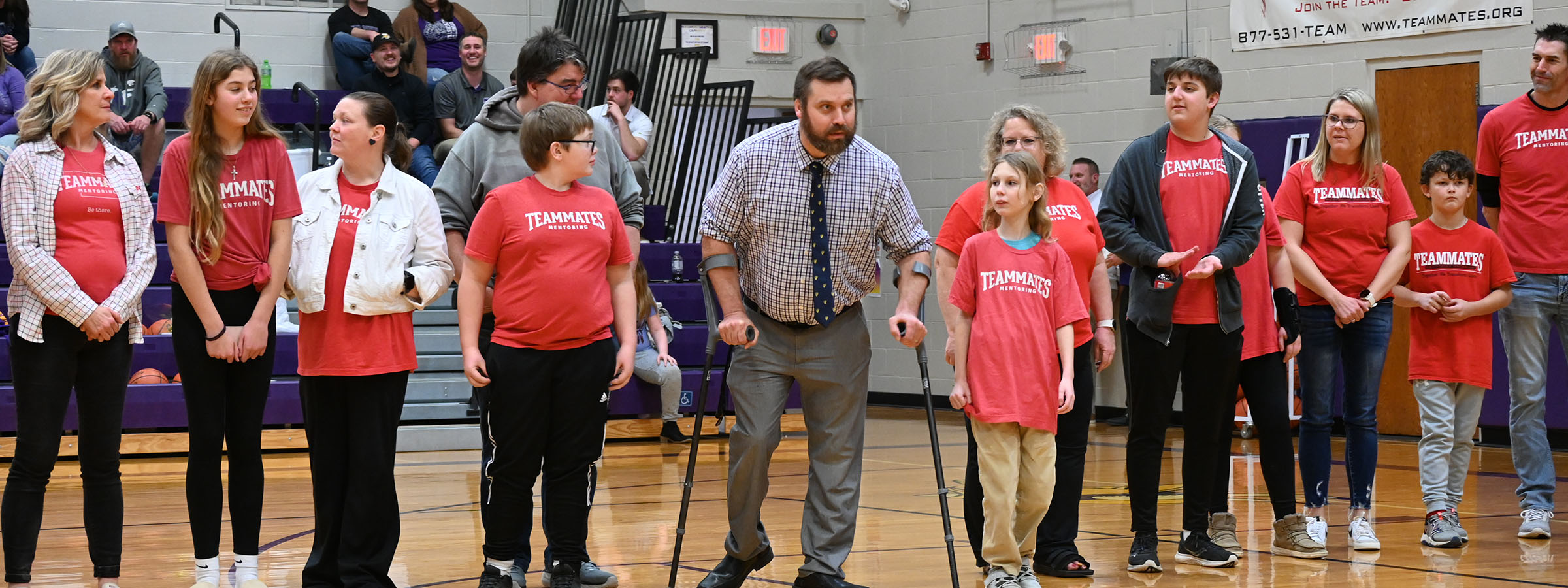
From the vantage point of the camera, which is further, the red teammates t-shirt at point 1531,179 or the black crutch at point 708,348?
the red teammates t-shirt at point 1531,179

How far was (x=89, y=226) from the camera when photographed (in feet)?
13.6

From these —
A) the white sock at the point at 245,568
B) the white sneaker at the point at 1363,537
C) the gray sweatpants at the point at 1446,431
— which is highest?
the gray sweatpants at the point at 1446,431

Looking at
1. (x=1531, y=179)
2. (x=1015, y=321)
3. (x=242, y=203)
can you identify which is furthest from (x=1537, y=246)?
(x=242, y=203)

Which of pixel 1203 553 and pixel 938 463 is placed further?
pixel 1203 553

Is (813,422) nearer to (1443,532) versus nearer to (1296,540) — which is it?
(1296,540)

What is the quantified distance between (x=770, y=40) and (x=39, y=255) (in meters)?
8.36

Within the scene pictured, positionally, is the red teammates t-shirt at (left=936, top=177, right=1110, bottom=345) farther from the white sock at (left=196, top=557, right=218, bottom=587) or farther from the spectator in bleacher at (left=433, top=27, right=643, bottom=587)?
the white sock at (left=196, top=557, right=218, bottom=587)

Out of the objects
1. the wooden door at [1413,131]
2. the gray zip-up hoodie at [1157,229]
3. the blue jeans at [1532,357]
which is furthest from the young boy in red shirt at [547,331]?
the wooden door at [1413,131]

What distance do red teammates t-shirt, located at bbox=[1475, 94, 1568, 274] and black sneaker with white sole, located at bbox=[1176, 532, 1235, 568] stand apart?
184cm

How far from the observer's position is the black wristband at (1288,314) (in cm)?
480

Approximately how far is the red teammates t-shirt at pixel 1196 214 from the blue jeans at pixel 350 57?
7.71 m

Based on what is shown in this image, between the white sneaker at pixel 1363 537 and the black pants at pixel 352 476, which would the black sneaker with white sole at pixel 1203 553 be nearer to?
the white sneaker at pixel 1363 537

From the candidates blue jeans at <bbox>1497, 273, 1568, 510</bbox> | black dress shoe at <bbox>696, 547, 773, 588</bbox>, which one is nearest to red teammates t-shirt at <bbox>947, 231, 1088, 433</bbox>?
black dress shoe at <bbox>696, 547, 773, 588</bbox>

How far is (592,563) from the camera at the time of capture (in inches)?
175
